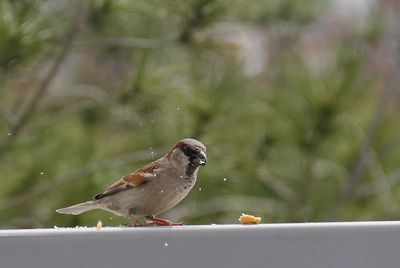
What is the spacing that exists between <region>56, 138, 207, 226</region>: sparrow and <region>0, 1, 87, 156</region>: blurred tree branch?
1108 millimetres

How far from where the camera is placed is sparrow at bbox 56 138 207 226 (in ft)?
8.75

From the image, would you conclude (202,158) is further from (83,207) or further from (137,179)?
(83,207)

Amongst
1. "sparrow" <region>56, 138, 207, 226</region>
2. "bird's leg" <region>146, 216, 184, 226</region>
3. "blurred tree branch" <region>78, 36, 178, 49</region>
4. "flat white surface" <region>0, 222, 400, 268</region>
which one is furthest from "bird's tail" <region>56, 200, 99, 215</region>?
"blurred tree branch" <region>78, 36, 178, 49</region>

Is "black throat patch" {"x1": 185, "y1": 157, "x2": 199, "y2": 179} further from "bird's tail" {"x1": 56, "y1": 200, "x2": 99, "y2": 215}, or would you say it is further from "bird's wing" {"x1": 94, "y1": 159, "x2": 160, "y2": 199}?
"bird's tail" {"x1": 56, "y1": 200, "x2": 99, "y2": 215}

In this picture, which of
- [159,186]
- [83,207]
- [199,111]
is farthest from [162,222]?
[199,111]

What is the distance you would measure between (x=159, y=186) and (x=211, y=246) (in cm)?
79

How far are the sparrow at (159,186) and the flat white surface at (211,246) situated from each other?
74 centimetres

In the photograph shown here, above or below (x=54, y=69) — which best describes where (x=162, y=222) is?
above

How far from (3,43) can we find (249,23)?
52.6 inches

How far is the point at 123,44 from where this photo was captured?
13.6 feet

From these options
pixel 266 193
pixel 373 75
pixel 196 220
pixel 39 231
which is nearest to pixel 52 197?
pixel 196 220

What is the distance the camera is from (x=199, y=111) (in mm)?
4152

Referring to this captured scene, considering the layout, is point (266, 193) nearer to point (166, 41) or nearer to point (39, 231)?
point (166, 41)

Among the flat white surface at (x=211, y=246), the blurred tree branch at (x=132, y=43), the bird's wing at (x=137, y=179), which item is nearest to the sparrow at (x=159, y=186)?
the bird's wing at (x=137, y=179)
